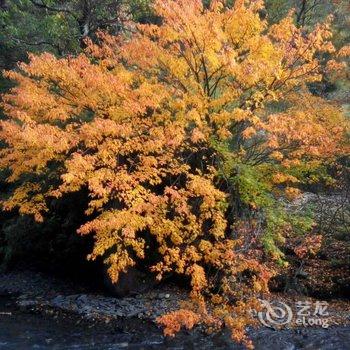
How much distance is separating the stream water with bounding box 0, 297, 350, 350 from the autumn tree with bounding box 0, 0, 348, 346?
51cm

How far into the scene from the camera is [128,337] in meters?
10.6

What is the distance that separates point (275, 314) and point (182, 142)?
18.0 feet

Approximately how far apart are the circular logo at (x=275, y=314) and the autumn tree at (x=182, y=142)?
0.56 m

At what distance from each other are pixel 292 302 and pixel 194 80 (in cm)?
724

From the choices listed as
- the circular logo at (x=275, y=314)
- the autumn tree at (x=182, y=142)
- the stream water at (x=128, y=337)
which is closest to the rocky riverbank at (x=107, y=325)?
the stream water at (x=128, y=337)

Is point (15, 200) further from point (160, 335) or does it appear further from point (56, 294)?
point (160, 335)

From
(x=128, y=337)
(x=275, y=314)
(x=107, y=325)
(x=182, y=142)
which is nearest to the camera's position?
(x=128, y=337)

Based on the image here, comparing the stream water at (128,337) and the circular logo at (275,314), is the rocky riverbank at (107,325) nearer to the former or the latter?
the stream water at (128,337)

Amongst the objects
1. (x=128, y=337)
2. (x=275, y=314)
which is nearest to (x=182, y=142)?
(x=128, y=337)

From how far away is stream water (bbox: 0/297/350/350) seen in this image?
33.3 ft

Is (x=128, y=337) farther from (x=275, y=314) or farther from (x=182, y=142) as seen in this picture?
(x=182, y=142)

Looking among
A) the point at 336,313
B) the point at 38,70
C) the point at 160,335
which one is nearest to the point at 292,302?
the point at 336,313

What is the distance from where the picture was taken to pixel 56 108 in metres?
10.1

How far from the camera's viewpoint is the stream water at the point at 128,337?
33.3ft
